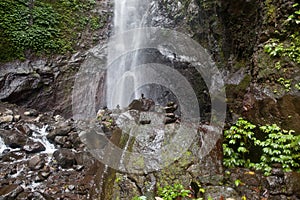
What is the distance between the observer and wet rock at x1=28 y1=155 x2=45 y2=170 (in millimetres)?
5422

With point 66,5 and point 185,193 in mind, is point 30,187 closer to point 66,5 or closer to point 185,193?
point 185,193

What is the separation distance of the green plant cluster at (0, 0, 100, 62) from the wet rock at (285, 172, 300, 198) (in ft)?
33.2

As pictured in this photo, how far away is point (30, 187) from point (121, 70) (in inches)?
284

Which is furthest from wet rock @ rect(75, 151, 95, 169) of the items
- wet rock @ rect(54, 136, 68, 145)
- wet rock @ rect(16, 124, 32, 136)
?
wet rock @ rect(16, 124, 32, 136)

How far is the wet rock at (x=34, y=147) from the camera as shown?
6.20m

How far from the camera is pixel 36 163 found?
217 inches

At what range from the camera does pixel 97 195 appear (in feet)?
12.1

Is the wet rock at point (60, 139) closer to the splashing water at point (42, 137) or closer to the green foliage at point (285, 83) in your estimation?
the splashing water at point (42, 137)

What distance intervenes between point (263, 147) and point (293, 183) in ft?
2.42

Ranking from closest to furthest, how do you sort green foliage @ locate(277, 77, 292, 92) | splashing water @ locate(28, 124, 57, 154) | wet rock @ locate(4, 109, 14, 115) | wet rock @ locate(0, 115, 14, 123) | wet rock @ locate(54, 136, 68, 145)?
green foliage @ locate(277, 77, 292, 92) < splashing water @ locate(28, 124, 57, 154) < wet rock @ locate(54, 136, 68, 145) < wet rock @ locate(0, 115, 14, 123) < wet rock @ locate(4, 109, 14, 115)

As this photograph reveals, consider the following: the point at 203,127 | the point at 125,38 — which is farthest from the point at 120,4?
the point at 203,127

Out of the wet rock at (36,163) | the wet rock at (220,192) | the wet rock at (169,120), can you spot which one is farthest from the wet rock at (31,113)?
the wet rock at (220,192)

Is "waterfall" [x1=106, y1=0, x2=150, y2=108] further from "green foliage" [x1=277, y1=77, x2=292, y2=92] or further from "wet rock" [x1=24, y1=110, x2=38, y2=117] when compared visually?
"green foliage" [x1=277, y1=77, x2=292, y2=92]

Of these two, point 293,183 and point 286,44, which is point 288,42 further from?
point 293,183
